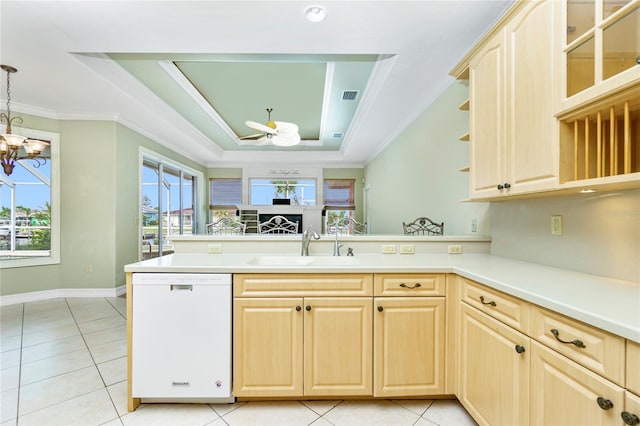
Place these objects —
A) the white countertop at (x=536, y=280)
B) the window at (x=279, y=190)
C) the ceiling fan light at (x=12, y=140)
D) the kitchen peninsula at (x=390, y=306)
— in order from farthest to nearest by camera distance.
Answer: the window at (x=279, y=190)
the ceiling fan light at (x=12, y=140)
the kitchen peninsula at (x=390, y=306)
the white countertop at (x=536, y=280)

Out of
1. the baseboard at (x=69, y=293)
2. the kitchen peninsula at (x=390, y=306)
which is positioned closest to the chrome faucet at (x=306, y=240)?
the kitchen peninsula at (x=390, y=306)

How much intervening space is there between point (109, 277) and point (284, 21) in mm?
4238

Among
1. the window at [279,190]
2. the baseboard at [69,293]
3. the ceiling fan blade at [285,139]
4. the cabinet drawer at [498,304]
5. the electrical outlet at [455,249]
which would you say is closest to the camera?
the cabinet drawer at [498,304]

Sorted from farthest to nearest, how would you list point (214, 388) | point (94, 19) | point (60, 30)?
1. point (60, 30)
2. point (94, 19)
3. point (214, 388)

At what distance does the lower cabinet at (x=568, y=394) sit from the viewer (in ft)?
2.73

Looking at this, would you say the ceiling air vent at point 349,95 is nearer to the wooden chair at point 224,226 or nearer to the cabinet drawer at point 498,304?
the wooden chair at point 224,226

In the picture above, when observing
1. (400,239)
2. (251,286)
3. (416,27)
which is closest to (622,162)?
(400,239)

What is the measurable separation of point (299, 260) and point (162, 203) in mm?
4410

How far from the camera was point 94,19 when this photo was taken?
1979 mm

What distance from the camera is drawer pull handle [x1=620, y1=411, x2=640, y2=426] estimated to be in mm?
758

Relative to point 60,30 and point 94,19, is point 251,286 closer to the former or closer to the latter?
point 94,19

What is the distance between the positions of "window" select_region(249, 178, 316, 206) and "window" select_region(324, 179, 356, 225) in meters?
0.43

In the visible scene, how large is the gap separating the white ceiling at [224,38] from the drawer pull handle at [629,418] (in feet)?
7.25

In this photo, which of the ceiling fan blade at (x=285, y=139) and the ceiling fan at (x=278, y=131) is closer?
the ceiling fan at (x=278, y=131)
